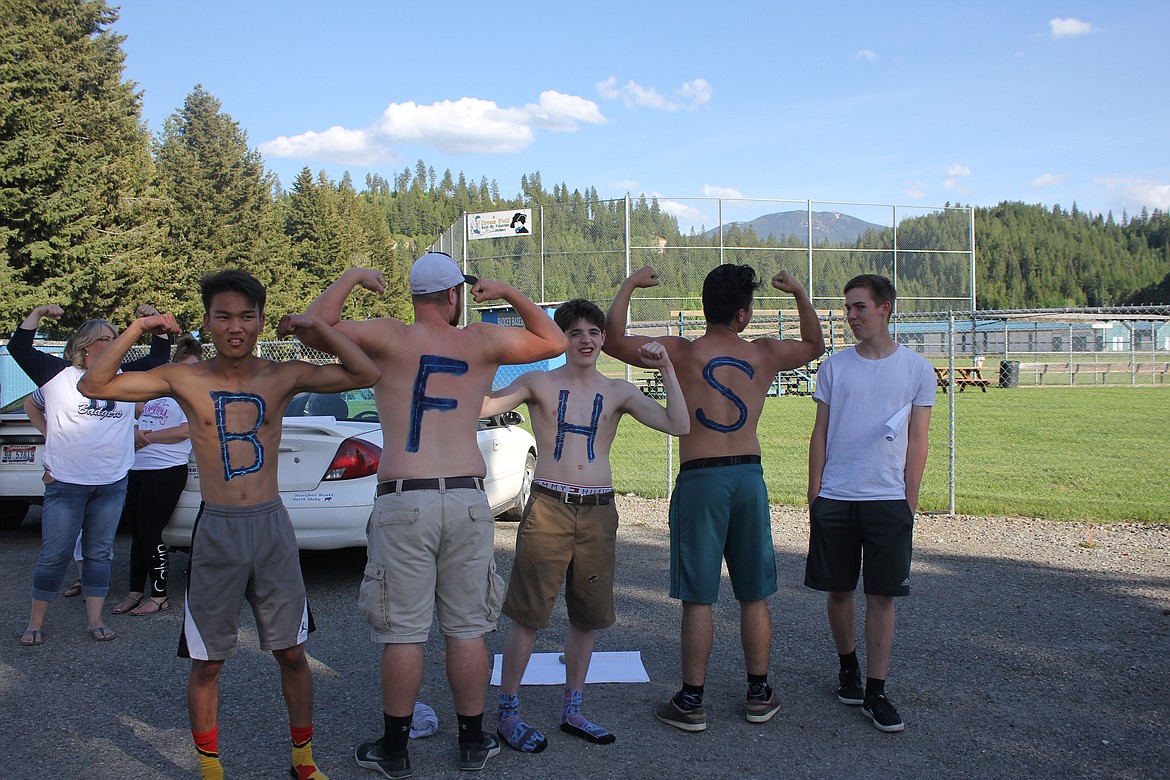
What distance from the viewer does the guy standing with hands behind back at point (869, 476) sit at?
13.4ft

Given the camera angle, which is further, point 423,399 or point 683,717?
point 683,717

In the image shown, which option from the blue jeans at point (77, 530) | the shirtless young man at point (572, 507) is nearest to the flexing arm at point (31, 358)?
the blue jeans at point (77, 530)

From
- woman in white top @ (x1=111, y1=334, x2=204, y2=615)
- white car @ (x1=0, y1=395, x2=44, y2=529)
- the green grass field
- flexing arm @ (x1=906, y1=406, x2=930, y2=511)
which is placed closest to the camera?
flexing arm @ (x1=906, y1=406, x2=930, y2=511)

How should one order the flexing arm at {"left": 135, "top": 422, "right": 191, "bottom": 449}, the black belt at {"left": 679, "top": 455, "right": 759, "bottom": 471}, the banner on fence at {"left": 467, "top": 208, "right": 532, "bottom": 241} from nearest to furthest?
the black belt at {"left": 679, "top": 455, "right": 759, "bottom": 471}
the flexing arm at {"left": 135, "top": 422, "right": 191, "bottom": 449}
the banner on fence at {"left": 467, "top": 208, "right": 532, "bottom": 241}

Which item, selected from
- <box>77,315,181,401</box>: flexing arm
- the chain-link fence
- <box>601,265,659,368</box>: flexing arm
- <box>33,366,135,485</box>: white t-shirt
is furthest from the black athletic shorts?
the chain-link fence

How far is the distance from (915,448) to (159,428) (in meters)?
4.73

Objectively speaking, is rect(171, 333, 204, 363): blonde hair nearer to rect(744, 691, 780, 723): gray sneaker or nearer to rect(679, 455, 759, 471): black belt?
rect(679, 455, 759, 471): black belt

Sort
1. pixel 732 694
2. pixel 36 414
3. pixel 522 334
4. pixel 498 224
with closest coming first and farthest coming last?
pixel 522 334, pixel 732 694, pixel 36 414, pixel 498 224

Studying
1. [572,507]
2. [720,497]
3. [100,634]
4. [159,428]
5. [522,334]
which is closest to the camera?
→ [522,334]

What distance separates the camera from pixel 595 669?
185 inches

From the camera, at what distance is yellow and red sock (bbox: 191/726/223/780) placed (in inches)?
130

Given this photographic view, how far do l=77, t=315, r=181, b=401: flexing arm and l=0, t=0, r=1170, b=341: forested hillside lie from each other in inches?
587

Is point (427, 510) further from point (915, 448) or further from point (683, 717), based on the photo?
point (915, 448)

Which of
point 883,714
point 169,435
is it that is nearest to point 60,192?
point 169,435
